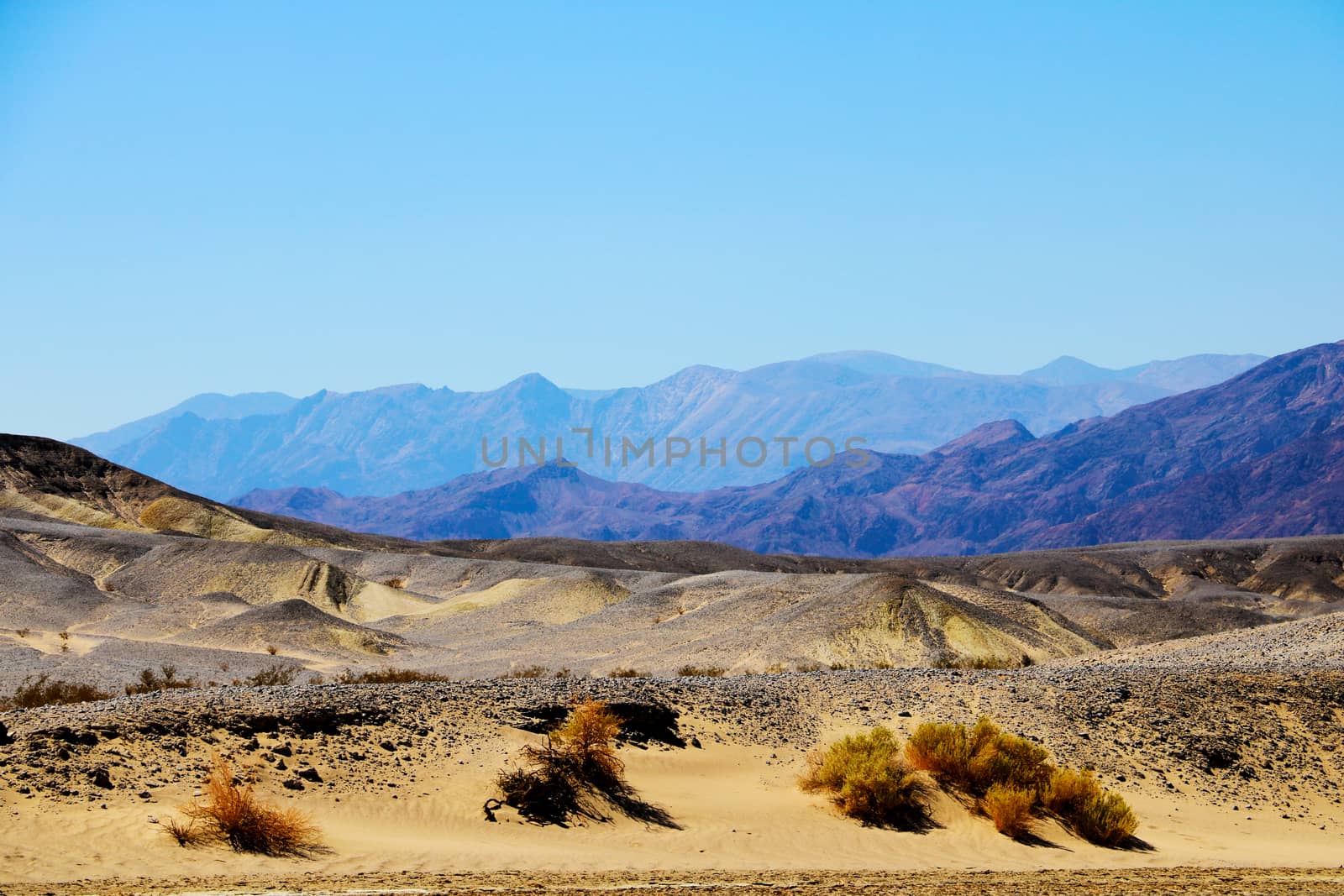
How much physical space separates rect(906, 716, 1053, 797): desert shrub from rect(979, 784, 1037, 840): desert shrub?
1.41 feet

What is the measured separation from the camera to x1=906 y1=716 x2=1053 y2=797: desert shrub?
1891 centimetres

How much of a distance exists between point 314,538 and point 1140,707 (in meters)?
88.7

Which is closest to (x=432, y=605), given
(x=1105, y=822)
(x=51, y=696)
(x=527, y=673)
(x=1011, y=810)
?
(x=527, y=673)

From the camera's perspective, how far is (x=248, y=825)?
1448cm

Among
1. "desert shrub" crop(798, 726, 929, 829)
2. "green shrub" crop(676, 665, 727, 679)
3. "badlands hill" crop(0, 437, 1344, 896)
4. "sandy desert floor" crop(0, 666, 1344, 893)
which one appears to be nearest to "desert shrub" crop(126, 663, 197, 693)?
"badlands hill" crop(0, 437, 1344, 896)

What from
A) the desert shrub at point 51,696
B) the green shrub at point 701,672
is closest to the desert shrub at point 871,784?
the desert shrub at point 51,696

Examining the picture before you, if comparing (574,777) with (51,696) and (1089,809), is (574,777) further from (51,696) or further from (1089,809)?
(51,696)

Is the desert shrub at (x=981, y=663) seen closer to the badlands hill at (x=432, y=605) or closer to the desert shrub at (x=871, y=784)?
the badlands hill at (x=432, y=605)

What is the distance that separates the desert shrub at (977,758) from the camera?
62.0 feet

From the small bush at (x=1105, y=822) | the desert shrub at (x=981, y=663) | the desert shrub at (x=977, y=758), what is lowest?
the desert shrub at (x=981, y=663)

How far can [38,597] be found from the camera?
55062mm

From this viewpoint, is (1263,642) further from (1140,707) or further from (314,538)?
(314,538)

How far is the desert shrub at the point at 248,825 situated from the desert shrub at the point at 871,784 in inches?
294

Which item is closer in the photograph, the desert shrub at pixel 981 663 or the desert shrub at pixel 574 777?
the desert shrub at pixel 574 777
